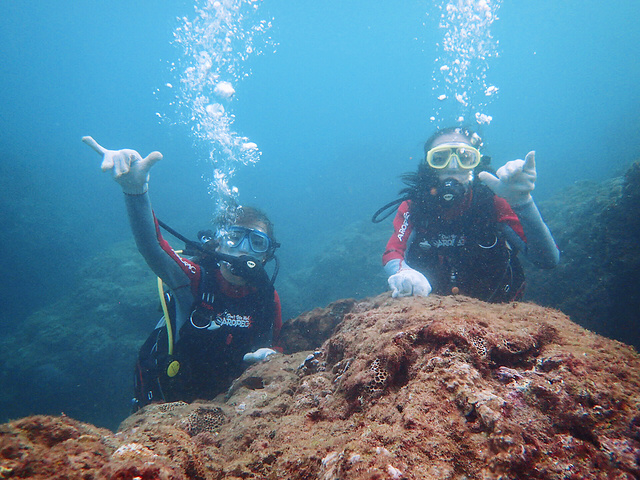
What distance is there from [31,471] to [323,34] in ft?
348

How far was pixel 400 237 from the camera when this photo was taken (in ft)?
15.0

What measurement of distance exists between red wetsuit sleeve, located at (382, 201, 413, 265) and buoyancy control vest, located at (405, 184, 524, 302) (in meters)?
0.33

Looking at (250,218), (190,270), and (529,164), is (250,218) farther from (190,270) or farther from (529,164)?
(529,164)

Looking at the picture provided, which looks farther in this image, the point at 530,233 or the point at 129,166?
the point at 530,233

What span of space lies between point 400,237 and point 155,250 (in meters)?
3.72

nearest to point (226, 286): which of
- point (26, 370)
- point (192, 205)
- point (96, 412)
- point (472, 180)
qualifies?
point (472, 180)

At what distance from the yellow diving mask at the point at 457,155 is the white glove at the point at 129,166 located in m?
3.96

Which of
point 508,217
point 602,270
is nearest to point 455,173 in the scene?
point 508,217

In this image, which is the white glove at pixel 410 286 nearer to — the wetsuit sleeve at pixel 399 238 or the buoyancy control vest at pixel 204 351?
the wetsuit sleeve at pixel 399 238

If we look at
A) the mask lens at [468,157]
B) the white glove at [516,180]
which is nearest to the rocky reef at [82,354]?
the mask lens at [468,157]

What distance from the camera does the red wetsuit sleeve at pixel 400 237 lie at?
168 inches

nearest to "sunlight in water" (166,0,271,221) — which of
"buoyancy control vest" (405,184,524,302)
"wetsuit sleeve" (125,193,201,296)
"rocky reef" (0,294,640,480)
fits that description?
"wetsuit sleeve" (125,193,201,296)

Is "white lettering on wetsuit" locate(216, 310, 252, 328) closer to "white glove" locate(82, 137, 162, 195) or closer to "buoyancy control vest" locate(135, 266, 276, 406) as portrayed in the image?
"buoyancy control vest" locate(135, 266, 276, 406)

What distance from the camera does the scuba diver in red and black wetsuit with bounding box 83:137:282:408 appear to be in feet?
12.6
